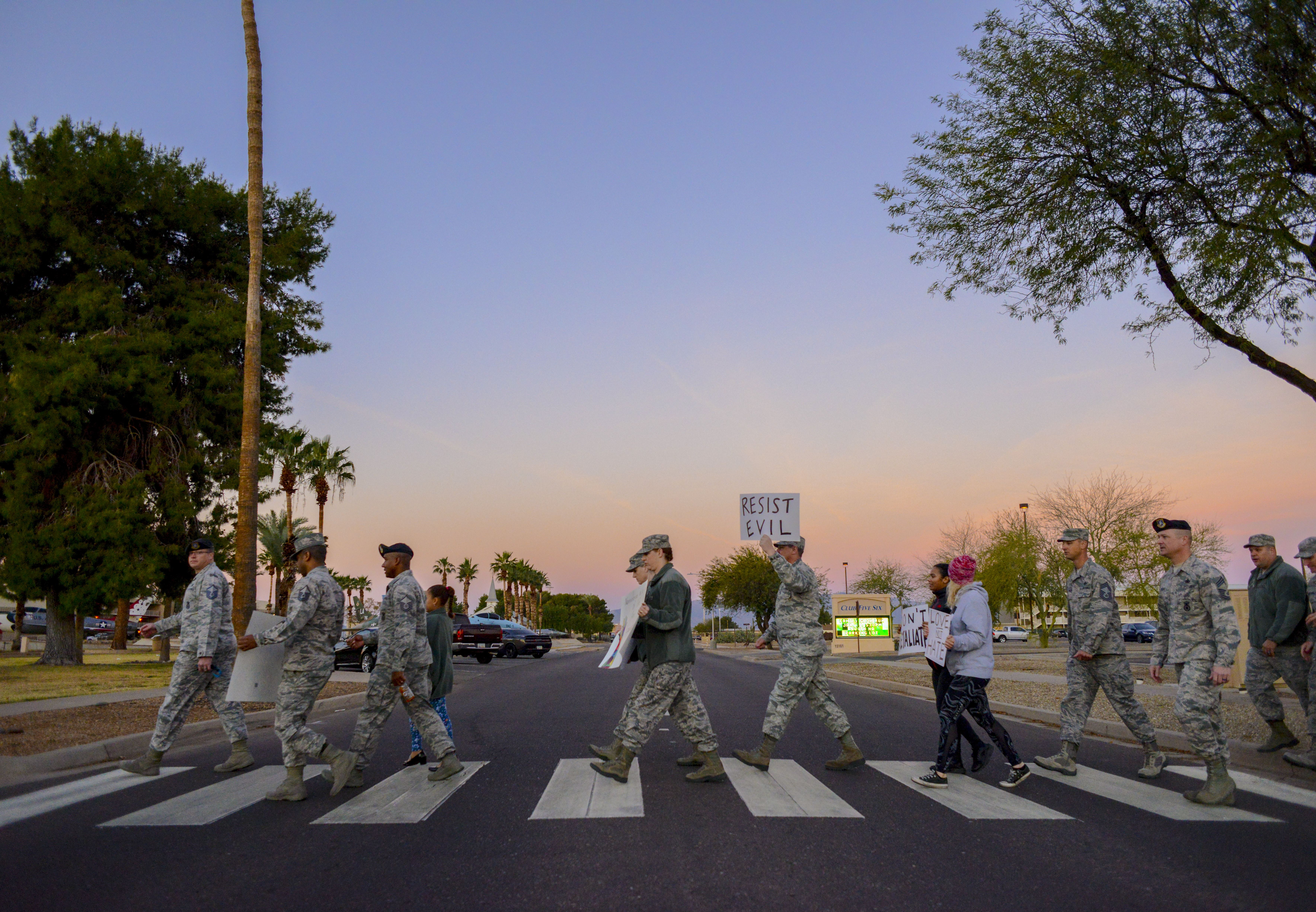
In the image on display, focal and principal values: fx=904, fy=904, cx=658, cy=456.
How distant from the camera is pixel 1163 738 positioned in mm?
9742

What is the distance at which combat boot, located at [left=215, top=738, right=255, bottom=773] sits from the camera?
7836 mm

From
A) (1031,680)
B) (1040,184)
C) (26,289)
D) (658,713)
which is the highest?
(26,289)

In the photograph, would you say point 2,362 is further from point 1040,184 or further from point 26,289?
point 1040,184

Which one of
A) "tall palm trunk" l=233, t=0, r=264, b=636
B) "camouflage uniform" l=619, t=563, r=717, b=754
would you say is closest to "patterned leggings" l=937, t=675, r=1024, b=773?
"camouflage uniform" l=619, t=563, r=717, b=754

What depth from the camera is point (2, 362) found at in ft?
83.1

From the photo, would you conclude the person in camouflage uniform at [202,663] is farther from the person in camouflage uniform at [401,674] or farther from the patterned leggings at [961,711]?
the patterned leggings at [961,711]

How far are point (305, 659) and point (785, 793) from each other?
12.3 ft

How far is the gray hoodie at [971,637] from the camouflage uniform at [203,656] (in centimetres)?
586

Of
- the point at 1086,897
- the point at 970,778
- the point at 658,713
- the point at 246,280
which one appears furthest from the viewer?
the point at 246,280

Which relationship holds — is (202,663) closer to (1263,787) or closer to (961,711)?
(961,711)

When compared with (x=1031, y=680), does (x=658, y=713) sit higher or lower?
higher

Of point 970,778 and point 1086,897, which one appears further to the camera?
point 970,778

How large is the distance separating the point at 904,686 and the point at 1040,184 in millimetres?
10179

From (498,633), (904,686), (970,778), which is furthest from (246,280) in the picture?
(970,778)
